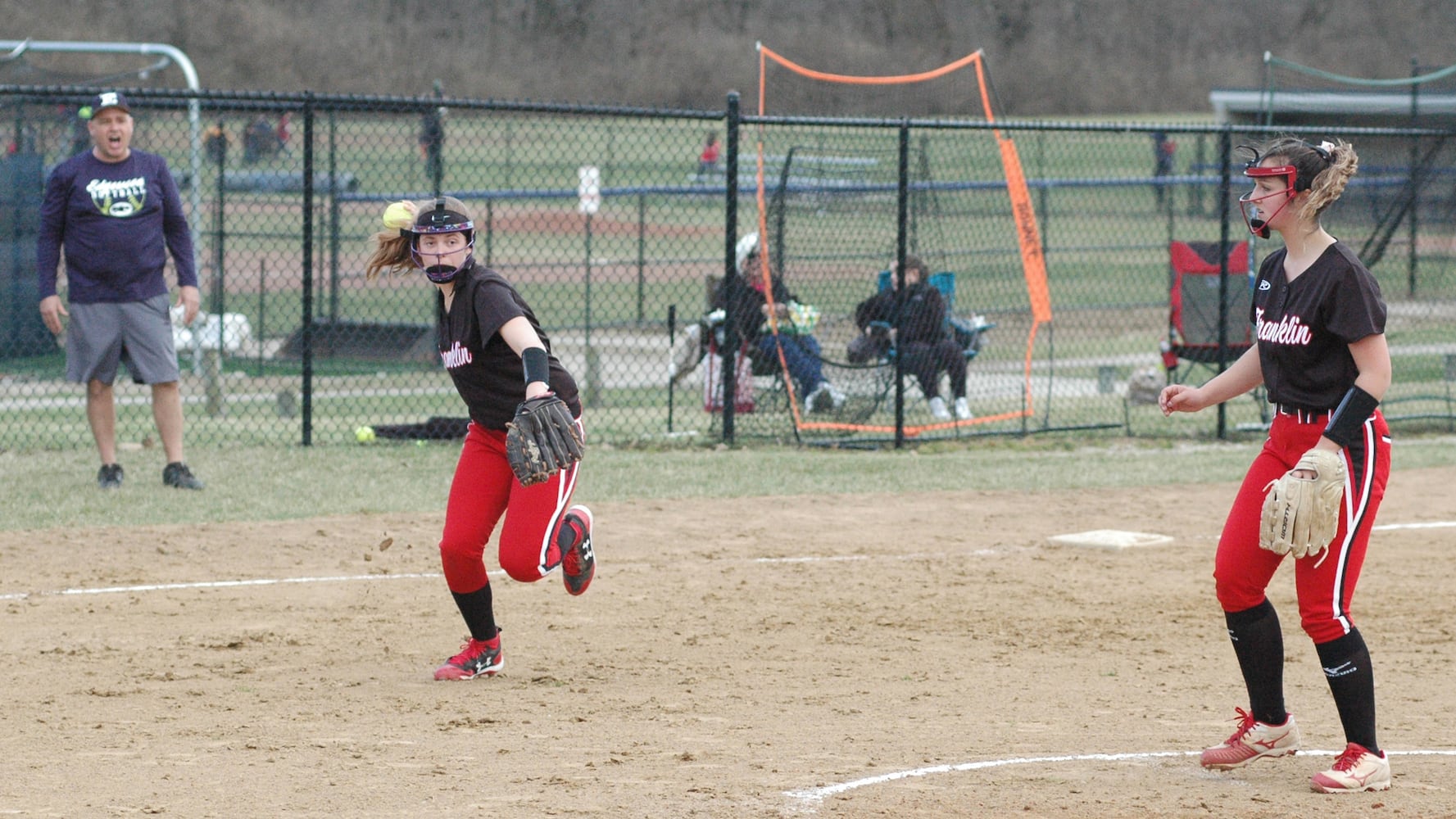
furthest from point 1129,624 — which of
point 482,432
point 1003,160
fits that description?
point 1003,160

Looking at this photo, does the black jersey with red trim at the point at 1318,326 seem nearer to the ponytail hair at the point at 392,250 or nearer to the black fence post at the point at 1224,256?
the ponytail hair at the point at 392,250

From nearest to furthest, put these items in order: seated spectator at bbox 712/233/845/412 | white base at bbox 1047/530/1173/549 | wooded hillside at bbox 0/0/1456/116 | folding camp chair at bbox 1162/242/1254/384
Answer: white base at bbox 1047/530/1173/549 < seated spectator at bbox 712/233/845/412 < folding camp chair at bbox 1162/242/1254/384 < wooded hillside at bbox 0/0/1456/116

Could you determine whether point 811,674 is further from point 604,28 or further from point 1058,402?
point 604,28

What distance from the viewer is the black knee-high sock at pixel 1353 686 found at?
4738 millimetres

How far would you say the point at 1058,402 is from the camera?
47.3ft

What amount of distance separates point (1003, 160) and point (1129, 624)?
6.37 meters

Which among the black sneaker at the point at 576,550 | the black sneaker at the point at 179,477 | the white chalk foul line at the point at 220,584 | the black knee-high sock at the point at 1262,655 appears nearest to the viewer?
the black knee-high sock at the point at 1262,655

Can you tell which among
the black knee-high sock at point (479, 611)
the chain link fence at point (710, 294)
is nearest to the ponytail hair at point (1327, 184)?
the black knee-high sock at point (479, 611)

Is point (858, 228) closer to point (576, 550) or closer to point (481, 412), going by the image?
point (576, 550)

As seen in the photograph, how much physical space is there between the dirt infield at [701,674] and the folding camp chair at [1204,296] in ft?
13.3

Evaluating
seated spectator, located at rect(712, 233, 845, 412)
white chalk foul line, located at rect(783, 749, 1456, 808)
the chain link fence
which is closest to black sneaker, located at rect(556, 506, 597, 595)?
white chalk foul line, located at rect(783, 749, 1456, 808)

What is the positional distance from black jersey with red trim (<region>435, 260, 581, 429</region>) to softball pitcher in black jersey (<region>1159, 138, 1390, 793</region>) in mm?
2412

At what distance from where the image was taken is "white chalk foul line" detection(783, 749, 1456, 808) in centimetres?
458

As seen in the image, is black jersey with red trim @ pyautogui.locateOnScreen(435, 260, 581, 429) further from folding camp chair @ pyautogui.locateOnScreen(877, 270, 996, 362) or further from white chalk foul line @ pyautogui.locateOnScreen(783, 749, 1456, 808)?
folding camp chair @ pyautogui.locateOnScreen(877, 270, 996, 362)
